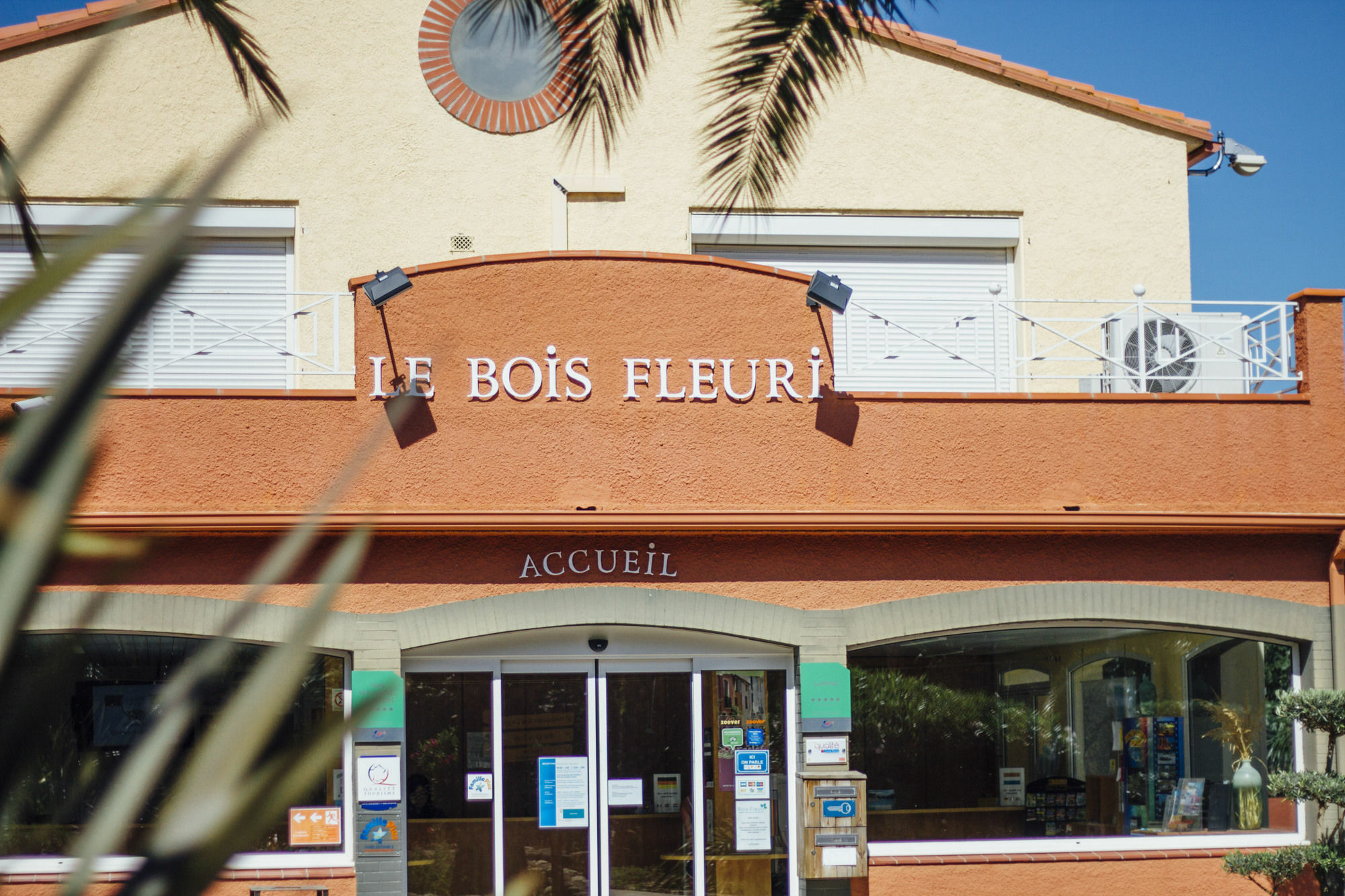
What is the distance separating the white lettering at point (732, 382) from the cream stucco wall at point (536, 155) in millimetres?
3248

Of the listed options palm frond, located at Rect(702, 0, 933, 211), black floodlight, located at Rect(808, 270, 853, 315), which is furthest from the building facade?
palm frond, located at Rect(702, 0, 933, 211)

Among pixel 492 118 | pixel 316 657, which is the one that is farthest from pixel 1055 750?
pixel 492 118

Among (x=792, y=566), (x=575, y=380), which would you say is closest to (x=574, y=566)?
(x=575, y=380)

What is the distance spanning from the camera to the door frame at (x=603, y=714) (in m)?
10.9

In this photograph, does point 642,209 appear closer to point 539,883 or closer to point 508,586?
point 508,586

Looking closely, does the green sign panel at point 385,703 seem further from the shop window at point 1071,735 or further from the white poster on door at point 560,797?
the shop window at point 1071,735

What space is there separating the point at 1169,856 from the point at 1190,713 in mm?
1208

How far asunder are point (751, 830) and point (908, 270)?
605cm

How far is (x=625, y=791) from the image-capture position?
432 inches

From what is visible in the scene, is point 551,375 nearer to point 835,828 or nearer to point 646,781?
point 646,781

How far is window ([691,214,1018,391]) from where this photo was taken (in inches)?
543

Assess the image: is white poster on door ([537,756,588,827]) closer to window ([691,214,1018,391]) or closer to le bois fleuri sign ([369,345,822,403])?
le bois fleuri sign ([369,345,822,403])

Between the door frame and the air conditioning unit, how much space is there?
13.0ft

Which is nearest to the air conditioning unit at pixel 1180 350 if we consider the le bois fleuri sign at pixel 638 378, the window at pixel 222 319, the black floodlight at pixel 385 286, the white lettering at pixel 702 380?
the le bois fleuri sign at pixel 638 378
